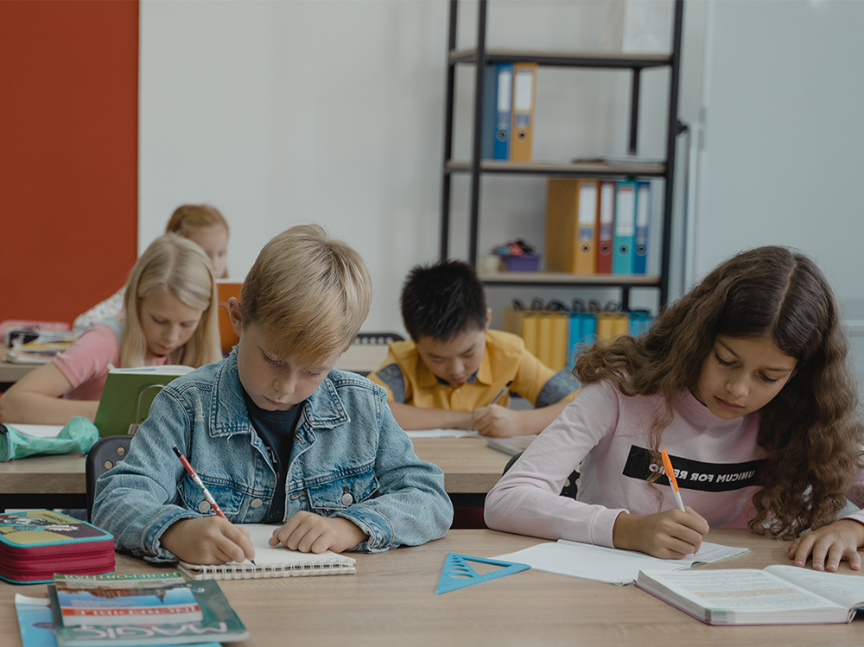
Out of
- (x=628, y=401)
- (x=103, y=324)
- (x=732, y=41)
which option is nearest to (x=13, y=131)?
(x=103, y=324)

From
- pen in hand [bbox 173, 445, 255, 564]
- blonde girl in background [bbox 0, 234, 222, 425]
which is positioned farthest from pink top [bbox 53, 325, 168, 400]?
pen in hand [bbox 173, 445, 255, 564]

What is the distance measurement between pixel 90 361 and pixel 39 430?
341 mm

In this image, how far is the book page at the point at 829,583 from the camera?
111 centimetres

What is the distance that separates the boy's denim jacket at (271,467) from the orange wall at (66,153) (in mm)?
3037

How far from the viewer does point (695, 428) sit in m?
1.60

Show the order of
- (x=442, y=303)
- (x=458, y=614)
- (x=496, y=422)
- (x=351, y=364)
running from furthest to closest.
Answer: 1. (x=351, y=364)
2. (x=442, y=303)
3. (x=496, y=422)
4. (x=458, y=614)

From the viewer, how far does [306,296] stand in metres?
1.22

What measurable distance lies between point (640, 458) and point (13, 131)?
3484 millimetres

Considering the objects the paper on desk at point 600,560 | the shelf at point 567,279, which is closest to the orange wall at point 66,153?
the shelf at point 567,279

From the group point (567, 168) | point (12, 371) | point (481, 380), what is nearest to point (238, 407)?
point (481, 380)

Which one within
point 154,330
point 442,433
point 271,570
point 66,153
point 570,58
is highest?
point 570,58

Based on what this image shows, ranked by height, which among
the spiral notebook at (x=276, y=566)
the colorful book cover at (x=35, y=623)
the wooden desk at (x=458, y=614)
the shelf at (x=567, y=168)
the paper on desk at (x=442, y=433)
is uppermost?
the shelf at (x=567, y=168)

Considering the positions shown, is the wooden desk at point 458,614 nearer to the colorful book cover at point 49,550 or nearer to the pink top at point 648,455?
the colorful book cover at point 49,550

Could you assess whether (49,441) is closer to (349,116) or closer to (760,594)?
(760,594)
